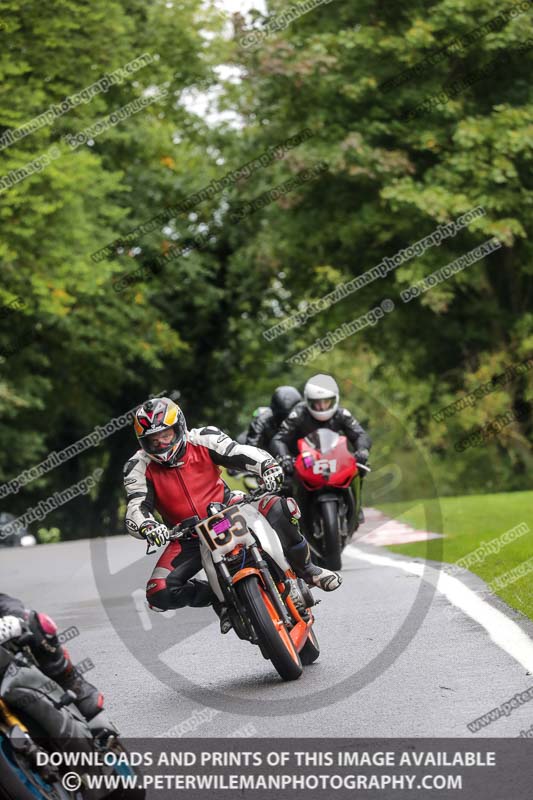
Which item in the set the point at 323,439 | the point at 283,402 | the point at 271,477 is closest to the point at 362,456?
the point at 323,439

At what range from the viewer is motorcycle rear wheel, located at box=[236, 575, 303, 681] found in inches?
300

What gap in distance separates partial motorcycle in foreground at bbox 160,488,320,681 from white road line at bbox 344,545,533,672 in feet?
3.97

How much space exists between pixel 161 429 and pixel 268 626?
1.22 meters

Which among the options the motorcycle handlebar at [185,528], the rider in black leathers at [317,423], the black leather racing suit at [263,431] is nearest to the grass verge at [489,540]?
the rider in black leathers at [317,423]

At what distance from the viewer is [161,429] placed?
808 cm

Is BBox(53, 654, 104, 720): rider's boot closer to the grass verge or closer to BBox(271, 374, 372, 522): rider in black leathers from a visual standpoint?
the grass verge

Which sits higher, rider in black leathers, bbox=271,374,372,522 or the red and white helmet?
the red and white helmet

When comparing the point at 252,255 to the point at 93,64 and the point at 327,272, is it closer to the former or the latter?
the point at 327,272

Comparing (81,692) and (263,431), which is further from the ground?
(81,692)

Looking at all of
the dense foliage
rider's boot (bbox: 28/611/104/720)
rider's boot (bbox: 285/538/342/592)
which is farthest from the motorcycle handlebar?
the dense foliage

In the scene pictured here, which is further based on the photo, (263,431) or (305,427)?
(263,431)

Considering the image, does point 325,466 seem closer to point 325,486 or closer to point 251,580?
point 325,486

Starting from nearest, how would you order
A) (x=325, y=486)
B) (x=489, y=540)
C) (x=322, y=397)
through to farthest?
(x=325, y=486), (x=322, y=397), (x=489, y=540)

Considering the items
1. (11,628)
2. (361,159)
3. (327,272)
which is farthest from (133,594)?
(327,272)
